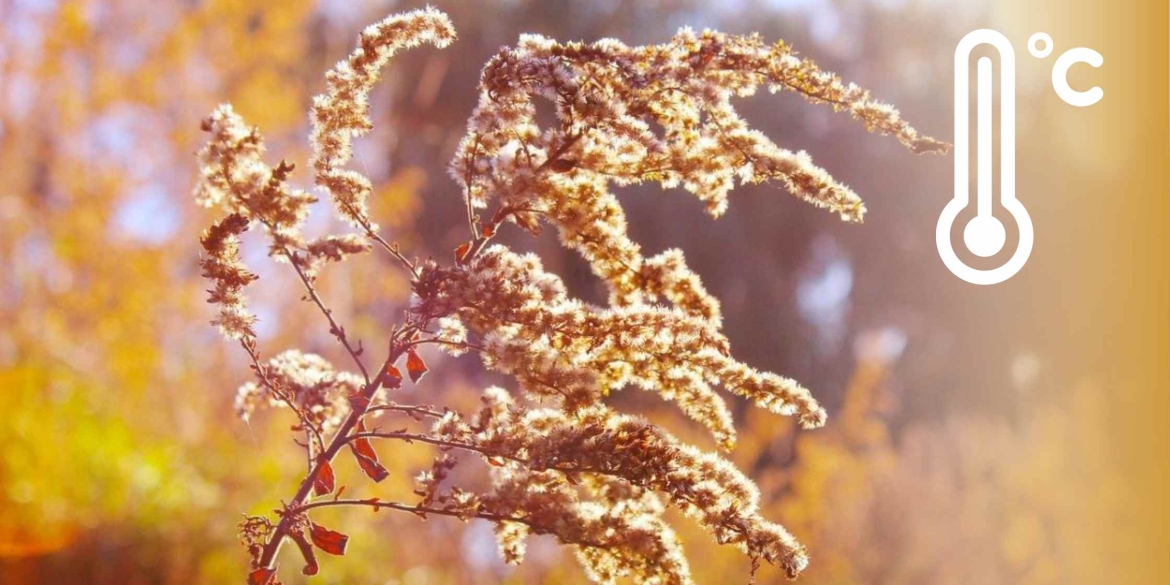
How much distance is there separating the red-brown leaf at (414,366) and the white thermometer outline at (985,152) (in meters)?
1.54

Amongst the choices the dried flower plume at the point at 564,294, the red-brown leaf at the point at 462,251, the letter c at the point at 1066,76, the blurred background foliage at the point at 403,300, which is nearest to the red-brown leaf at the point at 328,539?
the dried flower plume at the point at 564,294

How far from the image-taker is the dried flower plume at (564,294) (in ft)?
2.04

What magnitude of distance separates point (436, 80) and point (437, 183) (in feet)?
1.25

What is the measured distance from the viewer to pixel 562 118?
679 millimetres

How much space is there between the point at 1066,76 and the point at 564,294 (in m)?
2.04

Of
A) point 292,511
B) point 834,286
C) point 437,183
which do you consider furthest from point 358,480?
point 292,511

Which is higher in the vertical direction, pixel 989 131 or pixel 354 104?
pixel 989 131

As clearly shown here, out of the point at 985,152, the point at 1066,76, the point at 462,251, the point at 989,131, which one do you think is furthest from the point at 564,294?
the point at 1066,76

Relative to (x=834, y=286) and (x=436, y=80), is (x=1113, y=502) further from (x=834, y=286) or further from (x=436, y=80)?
(x=436, y=80)

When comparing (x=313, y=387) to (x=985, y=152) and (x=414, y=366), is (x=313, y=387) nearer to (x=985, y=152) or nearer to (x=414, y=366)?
(x=414, y=366)

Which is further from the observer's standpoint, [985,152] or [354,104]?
[985,152]

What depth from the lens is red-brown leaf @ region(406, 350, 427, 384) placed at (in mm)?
696

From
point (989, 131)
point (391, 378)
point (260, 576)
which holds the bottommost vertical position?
point (260, 576)

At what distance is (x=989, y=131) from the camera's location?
7.28 ft
